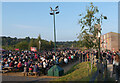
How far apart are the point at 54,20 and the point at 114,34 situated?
40.0 meters

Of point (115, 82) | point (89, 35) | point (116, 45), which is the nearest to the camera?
point (115, 82)

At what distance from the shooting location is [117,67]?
834 cm

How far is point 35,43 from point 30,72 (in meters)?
50.4

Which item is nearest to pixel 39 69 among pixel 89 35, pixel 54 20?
pixel 54 20

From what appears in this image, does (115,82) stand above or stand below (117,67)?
below

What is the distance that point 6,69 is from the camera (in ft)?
46.6

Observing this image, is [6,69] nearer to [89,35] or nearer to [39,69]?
[39,69]

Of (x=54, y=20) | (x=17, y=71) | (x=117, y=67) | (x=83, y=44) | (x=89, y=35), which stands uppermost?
(x=54, y=20)

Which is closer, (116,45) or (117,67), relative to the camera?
(117,67)

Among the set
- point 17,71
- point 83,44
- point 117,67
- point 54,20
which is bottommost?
point 17,71

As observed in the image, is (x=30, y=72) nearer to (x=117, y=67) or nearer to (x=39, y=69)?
(x=39, y=69)

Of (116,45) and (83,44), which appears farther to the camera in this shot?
(116,45)

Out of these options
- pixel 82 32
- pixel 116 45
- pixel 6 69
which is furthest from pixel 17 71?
pixel 116 45

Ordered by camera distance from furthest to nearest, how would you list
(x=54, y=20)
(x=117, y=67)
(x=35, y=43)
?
(x=35, y=43)
(x=54, y=20)
(x=117, y=67)
